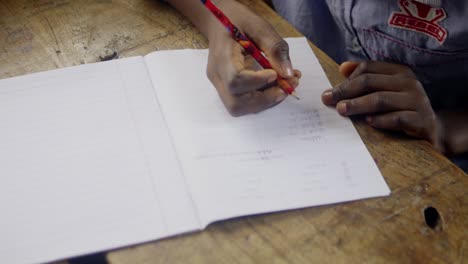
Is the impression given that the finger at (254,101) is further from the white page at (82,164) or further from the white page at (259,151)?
the white page at (82,164)

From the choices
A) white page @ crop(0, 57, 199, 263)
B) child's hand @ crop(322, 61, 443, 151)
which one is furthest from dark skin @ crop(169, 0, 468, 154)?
white page @ crop(0, 57, 199, 263)

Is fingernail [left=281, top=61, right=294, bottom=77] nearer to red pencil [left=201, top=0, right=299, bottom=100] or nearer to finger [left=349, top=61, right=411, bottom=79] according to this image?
red pencil [left=201, top=0, right=299, bottom=100]

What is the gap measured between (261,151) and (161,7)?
428mm

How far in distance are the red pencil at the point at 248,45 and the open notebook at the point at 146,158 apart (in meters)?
0.04

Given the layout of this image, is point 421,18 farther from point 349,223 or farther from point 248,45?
point 349,223

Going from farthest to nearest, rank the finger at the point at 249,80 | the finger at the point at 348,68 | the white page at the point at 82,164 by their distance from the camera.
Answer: the finger at the point at 348,68 → the finger at the point at 249,80 → the white page at the point at 82,164

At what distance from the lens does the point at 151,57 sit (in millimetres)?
767

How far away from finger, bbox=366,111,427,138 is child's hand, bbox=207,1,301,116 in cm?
15

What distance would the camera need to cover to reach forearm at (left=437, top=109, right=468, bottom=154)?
2.80 ft

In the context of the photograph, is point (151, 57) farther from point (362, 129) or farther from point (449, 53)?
point (449, 53)

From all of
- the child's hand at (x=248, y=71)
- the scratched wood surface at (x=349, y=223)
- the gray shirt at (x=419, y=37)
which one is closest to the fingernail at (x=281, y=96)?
the child's hand at (x=248, y=71)

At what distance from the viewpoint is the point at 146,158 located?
2.02 feet

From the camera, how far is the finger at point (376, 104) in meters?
0.69

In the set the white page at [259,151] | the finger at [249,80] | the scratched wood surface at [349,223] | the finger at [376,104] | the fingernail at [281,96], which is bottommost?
the scratched wood surface at [349,223]
